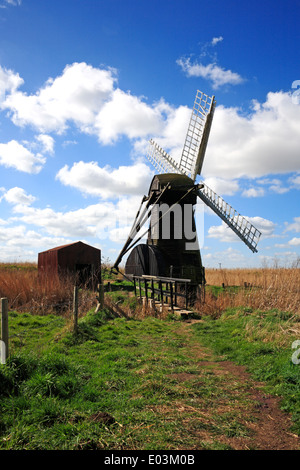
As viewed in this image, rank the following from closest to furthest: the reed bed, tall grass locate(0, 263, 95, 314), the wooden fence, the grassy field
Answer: the grassy field → the reed bed → the wooden fence → tall grass locate(0, 263, 95, 314)

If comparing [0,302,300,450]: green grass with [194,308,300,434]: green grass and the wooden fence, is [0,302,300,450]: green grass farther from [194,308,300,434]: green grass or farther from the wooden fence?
the wooden fence

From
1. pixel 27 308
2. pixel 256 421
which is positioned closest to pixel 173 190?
pixel 27 308

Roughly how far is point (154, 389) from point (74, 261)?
18.2 metres

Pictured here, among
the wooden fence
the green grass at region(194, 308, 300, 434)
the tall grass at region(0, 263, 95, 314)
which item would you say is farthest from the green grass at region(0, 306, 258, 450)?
the tall grass at region(0, 263, 95, 314)

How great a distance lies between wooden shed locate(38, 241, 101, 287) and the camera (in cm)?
2261

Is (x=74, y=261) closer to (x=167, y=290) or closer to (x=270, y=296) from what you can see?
(x=167, y=290)

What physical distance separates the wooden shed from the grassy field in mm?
12253

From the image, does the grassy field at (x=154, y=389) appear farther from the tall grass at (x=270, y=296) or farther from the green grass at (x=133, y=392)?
the tall grass at (x=270, y=296)

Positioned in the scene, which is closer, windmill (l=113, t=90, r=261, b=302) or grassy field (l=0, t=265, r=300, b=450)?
grassy field (l=0, t=265, r=300, b=450)

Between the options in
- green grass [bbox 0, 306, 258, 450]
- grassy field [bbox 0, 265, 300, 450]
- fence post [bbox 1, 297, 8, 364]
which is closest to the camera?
green grass [bbox 0, 306, 258, 450]

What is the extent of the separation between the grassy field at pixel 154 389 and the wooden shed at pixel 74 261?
1225 cm

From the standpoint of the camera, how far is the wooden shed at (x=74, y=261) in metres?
22.6

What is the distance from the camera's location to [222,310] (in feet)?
45.0

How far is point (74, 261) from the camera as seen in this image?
23.4 m
